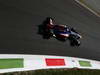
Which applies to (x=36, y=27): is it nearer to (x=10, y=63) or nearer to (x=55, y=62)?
(x=55, y=62)

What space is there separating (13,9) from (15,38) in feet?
5.95

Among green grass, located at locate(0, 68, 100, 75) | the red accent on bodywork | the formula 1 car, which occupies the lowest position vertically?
green grass, located at locate(0, 68, 100, 75)

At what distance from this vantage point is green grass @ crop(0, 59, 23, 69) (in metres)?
9.63

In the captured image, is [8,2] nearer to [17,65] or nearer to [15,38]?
[15,38]

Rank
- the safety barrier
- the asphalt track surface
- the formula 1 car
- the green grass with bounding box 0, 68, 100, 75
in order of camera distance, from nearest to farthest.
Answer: the safety barrier, the green grass with bounding box 0, 68, 100, 75, the asphalt track surface, the formula 1 car

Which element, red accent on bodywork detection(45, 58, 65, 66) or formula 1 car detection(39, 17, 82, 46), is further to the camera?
formula 1 car detection(39, 17, 82, 46)

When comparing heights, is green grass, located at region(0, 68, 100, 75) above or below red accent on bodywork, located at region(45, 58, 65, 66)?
below

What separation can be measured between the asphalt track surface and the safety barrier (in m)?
0.32

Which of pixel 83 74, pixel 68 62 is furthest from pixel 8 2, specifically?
pixel 83 74

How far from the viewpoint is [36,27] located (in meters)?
12.4

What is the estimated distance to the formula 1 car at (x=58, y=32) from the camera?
41.1ft

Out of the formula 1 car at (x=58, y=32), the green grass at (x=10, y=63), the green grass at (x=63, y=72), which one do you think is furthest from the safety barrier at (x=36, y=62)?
the formula 1 car at (x=58, y=32)

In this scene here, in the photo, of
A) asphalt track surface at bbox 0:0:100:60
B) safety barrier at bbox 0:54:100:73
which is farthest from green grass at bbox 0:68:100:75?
asphalt track surface at bbox 0:0:100:60

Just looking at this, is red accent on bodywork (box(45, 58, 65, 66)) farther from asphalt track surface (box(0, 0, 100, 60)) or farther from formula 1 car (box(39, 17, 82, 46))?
formula 1 car (box(39, 17, 82, 46))
